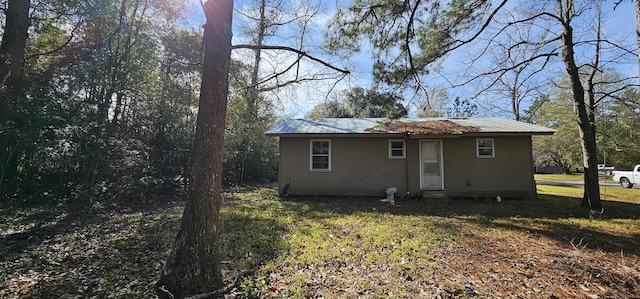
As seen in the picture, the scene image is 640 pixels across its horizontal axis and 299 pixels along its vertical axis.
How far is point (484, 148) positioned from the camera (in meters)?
9.83

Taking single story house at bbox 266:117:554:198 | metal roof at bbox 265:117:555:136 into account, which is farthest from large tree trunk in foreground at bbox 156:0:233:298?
single story house at bbox 266:117:554:198

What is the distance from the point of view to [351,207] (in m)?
8.37

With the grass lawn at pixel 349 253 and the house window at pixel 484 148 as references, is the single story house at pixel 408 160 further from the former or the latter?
the grass lawn at pixel 349 253

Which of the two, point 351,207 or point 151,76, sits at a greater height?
point 151,76

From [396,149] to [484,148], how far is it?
9.94 ft

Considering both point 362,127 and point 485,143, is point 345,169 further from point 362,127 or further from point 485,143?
point 485,143

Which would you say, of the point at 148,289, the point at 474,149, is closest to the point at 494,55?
the point at 474,149

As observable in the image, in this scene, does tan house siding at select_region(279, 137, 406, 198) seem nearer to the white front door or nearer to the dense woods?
the white front door

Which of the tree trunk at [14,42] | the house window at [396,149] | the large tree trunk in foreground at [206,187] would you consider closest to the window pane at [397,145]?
the house window at [396,149]

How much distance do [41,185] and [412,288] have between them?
10.1 meters

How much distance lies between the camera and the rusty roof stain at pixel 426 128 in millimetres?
9211

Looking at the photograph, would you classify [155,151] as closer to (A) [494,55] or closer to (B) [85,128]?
(B) [85,128]

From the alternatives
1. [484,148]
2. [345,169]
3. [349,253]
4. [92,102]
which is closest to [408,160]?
[345,169]

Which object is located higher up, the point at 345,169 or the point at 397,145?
the point at 397,145
